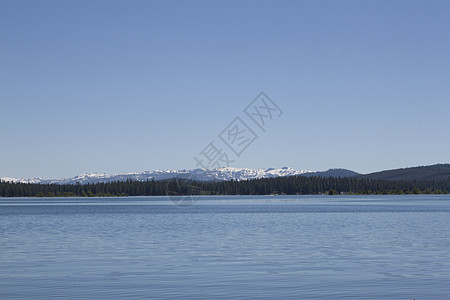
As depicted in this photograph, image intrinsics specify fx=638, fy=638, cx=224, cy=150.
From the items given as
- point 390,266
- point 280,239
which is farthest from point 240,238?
point 390,266

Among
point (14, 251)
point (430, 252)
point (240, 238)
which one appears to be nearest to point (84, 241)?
point (14, 251)

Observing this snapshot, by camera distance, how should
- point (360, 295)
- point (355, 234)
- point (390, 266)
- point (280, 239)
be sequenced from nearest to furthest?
point (360, 295) → point (390, 266) → point (280, 239) → point (355, 234)

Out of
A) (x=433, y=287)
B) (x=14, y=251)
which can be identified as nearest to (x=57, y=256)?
(x=14, y=251)

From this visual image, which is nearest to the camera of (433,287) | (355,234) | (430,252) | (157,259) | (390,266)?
(433,287)

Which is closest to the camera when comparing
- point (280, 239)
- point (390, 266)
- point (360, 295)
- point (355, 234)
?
point (360, 295)

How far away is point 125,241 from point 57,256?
10683 millimetres

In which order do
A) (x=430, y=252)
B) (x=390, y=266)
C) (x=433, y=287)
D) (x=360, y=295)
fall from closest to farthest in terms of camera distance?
(x=360, y=295) → (x=433, y=287) → (x=390, y=266) → (x=430, y=252)

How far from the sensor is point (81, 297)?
2336cm

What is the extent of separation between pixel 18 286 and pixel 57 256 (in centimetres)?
1124

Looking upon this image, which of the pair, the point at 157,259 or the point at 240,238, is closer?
the point at 157,259

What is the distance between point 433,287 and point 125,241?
27.5 m

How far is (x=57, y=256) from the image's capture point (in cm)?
3712

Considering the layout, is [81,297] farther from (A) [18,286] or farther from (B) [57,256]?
(B) [57,256]

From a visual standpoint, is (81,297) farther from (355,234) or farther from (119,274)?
(355,234)
